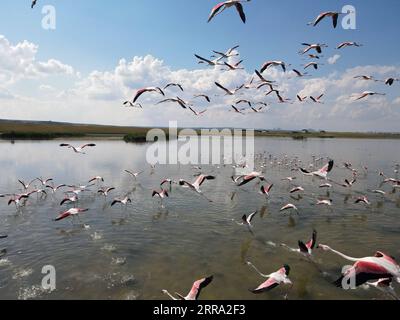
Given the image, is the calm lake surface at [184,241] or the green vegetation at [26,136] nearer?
the calm lake surface at [184,241]

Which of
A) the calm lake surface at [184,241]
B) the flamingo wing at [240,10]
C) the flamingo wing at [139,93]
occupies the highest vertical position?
the flamingo wing at [240,10]

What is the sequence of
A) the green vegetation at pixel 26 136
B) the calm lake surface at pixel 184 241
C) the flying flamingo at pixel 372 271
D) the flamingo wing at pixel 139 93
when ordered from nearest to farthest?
the flying flamingo at pixel 372 271 → the calm lake surface at pixel 184 241 → the flamingo wing at pixel 139 93 → the green vegetation at pixel 26 136

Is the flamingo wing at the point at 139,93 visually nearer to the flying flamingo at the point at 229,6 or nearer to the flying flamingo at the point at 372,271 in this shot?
the flying flamingo at the point at 229,6

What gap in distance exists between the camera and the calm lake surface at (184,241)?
31.4ft

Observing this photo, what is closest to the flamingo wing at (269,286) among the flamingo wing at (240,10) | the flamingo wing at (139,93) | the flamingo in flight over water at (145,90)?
the flamingo in flight over water at (145,90)

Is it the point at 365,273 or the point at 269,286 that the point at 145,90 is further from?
the point at 365,273

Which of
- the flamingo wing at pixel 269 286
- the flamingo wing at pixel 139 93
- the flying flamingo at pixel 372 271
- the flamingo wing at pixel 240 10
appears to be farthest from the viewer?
the flamingo wing at pixel 139 93

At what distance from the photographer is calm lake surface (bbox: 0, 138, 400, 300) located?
9.58 metres

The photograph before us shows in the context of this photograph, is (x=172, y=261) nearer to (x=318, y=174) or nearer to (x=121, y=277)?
(x=121, y=277)
